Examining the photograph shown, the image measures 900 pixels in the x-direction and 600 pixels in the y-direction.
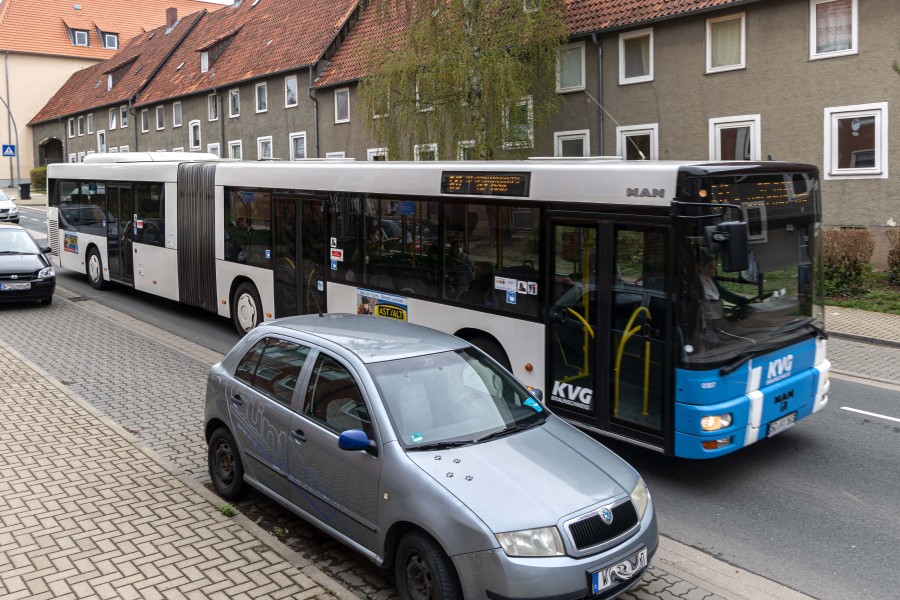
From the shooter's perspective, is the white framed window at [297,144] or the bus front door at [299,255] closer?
the bus front door at [299,255]

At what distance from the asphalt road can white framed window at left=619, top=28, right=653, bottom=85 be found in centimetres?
1466

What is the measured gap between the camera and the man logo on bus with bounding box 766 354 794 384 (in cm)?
733

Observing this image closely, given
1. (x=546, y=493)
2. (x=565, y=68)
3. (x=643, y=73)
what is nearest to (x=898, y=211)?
(x=643, y=73)

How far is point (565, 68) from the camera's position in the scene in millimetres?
24453

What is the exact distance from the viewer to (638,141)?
75.7 feet

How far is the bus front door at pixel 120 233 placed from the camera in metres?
17.5

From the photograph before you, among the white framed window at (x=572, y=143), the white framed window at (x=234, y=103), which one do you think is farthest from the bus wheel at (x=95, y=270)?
the white framed window at (x=234, y=103)

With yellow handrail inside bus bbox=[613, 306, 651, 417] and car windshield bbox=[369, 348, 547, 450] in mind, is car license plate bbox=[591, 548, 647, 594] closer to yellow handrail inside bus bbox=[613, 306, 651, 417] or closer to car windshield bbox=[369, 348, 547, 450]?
car windshield bbox=[369, 348, 547, 450]

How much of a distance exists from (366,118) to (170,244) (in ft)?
28.9

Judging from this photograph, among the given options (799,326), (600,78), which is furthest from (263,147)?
(799,326)

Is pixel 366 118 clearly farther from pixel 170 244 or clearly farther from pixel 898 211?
pixel 898 211

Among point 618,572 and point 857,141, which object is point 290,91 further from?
point 618,572

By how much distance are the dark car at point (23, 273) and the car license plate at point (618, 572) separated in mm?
14594

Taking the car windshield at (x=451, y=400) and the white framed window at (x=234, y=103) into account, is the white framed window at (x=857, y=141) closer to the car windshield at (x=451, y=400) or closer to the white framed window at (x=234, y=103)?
the car windshield at (x=451, y=400)
